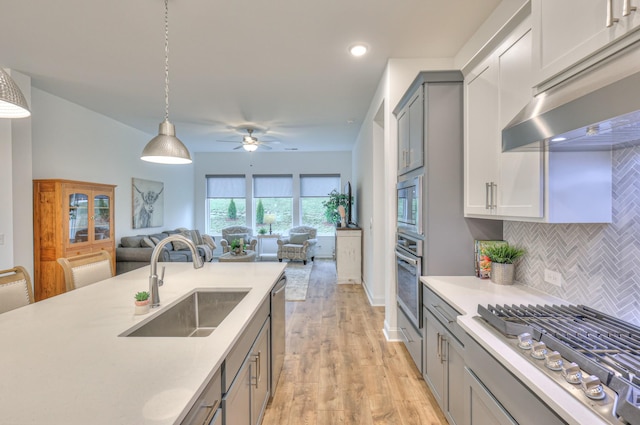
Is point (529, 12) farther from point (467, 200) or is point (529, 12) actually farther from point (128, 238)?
point (128, 238)

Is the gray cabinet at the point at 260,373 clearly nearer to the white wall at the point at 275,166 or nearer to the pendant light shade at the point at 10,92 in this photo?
the pendant light shade at the point at 10,92

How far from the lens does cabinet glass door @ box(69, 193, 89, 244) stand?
379 centimetres

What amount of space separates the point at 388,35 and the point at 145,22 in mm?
2066

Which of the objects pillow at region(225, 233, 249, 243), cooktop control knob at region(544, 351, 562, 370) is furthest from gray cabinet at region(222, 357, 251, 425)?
pillow at region(225, 233, 249, 243)

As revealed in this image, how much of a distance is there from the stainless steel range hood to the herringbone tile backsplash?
17cm

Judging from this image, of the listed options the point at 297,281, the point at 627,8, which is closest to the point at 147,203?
the point at 297,281

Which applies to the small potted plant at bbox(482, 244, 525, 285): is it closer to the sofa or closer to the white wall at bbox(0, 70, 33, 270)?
the sofa

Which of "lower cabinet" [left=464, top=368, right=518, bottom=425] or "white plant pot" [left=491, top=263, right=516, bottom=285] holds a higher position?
"white plant pot" [left=491, top=263, right=516, bottom=285]

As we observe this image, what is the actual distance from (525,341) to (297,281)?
15.1ft

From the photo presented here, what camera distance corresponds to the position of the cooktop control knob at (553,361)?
0.95 m

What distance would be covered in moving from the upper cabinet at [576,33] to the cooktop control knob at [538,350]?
40.3 inches

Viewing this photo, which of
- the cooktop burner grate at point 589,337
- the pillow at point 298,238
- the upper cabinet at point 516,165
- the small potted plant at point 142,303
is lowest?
the pillow at point 298,238

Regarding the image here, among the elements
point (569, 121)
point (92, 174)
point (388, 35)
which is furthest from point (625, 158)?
point (92, 174)

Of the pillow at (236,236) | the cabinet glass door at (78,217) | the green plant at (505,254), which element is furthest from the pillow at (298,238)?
the green plant at (505,254)
